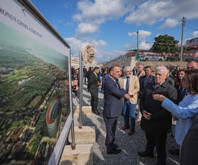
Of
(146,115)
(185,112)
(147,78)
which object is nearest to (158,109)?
(146,115)

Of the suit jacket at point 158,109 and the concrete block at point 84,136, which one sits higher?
the suit jacket at point 158,109

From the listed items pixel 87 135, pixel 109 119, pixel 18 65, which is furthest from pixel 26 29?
pixel 87 135

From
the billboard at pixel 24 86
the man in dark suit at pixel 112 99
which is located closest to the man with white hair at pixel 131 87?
the man in dark suit at pixel 112 99

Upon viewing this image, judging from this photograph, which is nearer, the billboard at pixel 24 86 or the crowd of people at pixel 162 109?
the billboard at pixel 24 86

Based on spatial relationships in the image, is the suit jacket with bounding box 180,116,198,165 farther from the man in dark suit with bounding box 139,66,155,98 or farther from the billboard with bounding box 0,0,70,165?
the man in dark suit with bounding box 139,66,155,98

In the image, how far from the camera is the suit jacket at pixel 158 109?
90.2 inches

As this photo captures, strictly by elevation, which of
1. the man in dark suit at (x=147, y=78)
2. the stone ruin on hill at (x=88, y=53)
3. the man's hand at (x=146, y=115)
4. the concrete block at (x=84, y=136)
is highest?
the stone ruin on hill at (x=88, y=53)

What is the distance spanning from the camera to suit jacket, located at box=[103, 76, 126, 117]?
272cm

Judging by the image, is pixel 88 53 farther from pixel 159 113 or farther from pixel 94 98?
pixel 159 113

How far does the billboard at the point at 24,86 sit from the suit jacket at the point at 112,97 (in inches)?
67.8

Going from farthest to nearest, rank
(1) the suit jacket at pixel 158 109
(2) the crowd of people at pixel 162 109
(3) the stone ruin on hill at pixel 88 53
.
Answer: (3) the stone ruin on hill at pixel 88 53
(1) the suit jacket at pixel 158 109
(2) the crowd of people at pixel 162 109

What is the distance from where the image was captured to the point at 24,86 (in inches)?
29.9

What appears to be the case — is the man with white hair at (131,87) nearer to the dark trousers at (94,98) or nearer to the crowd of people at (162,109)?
the crowd of people at (162,109)

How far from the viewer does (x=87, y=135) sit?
3467 mm
